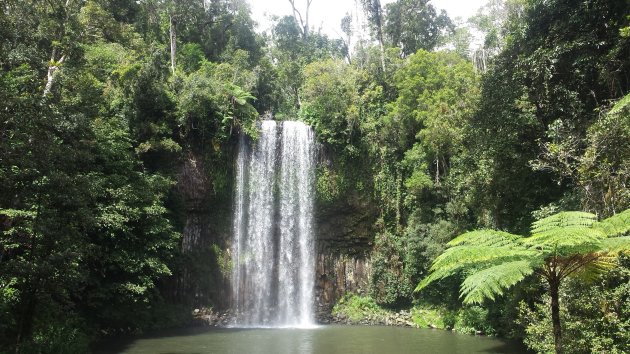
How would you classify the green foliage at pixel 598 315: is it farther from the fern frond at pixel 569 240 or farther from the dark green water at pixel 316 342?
the dark green water at pixel 316 342

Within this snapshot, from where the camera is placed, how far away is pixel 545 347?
9.51 meters

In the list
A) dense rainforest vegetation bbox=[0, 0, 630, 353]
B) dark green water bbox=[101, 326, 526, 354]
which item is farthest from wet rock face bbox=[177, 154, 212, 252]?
dark green water bbox=[101, 326, 526, 354]

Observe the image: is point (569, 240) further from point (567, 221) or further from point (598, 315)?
point (598, 315)

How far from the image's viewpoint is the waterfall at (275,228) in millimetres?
20828

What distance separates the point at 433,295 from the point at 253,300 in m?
8.29

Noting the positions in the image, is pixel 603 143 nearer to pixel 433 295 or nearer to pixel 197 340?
pixel 433 295

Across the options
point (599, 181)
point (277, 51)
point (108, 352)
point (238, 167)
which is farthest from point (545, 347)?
point (277, 51)

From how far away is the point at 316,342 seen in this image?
14.1 m

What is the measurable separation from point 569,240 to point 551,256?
733 millimetres

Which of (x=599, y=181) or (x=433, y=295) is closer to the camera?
(x=599, y=181)

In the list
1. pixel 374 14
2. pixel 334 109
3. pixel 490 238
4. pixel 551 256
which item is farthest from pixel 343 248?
pixel 374 14

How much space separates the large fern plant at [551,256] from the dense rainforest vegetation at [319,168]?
240 mm

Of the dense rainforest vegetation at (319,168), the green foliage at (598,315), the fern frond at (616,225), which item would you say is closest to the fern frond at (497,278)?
the dense rainforest vegetation at (319,168)

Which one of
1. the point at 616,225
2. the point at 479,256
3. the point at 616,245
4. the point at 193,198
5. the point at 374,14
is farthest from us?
the point at 374,14
